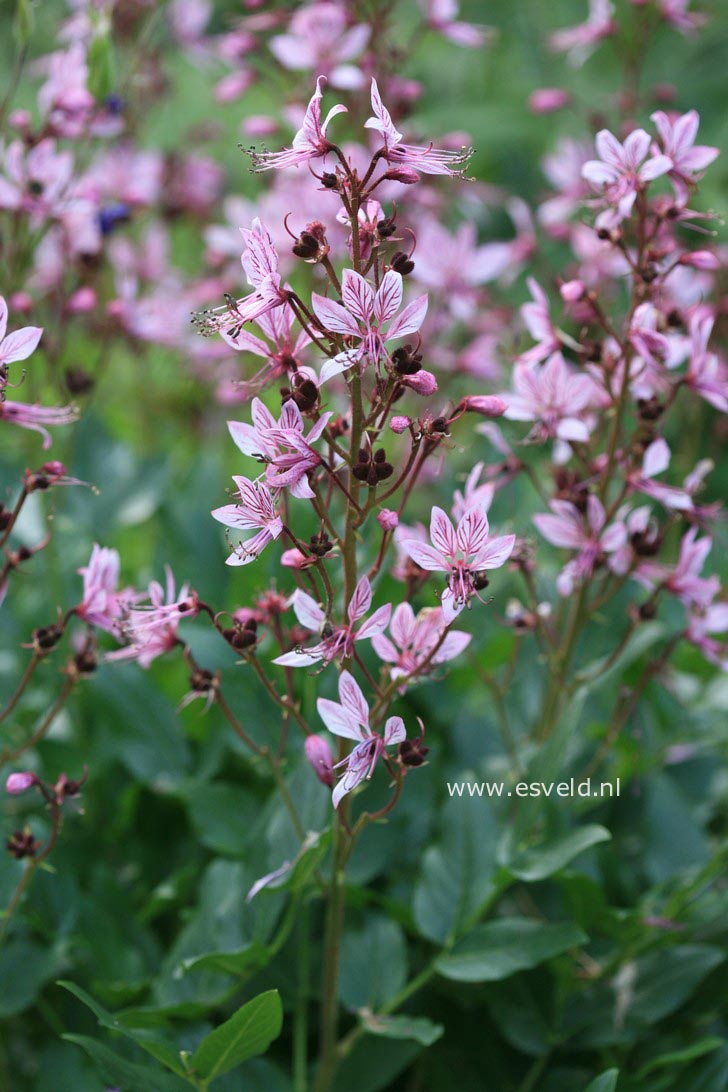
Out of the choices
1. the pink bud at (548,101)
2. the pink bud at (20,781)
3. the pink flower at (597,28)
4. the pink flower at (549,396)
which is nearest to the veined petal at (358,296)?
the pink flower at (549,396)

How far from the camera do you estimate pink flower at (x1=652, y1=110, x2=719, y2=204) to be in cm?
140

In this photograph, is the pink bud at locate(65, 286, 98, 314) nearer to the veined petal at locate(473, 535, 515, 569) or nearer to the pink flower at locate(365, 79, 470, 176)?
the pink flower at locate(365, 79, 470, 176)

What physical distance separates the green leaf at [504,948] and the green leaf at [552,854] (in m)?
0.08

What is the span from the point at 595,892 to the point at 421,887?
0.23m

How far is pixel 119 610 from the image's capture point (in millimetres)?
1399

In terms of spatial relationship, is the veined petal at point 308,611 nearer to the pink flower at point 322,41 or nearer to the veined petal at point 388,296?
the veined petal at point 388,296

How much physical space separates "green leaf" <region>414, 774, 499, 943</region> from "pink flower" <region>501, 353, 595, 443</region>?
0.50 metres

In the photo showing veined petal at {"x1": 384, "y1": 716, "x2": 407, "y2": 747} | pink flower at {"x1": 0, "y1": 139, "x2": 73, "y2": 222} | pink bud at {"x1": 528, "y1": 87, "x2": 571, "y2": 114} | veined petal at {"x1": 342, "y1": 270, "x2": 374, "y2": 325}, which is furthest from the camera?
pink bud at {"x1": 528, "y1": 87, "x2": 571, "y2": 114}

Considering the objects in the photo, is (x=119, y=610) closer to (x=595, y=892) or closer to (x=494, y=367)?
(x=595, y=892)

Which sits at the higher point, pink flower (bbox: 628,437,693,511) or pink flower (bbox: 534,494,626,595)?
pink flower (bbox: 628,437,693,511)

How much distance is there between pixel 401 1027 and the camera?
1381 millimetres

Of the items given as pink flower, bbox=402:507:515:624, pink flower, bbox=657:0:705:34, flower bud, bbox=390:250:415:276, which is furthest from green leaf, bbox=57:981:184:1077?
pink flower, bbox=657:0:705:34

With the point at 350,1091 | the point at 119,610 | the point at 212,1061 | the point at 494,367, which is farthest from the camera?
the point at 494,367

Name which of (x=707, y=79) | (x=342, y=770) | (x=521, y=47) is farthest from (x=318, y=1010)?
(x=521, y=47)
